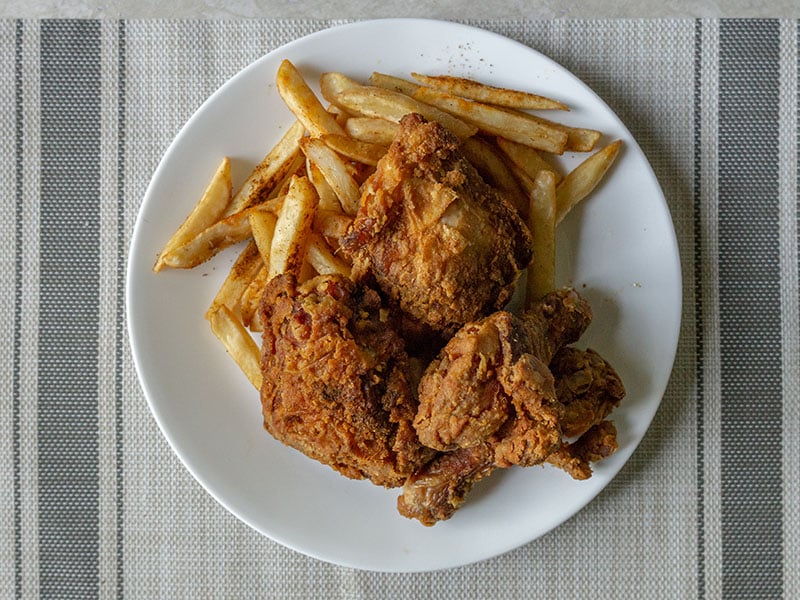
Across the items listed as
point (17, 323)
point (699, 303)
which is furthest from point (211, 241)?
point (699, 303)

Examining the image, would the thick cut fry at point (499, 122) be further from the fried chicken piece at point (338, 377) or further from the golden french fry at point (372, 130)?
the fried chicken piece at point (338, 377)

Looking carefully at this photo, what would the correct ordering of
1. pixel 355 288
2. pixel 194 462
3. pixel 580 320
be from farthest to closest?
pixel 194 462
pixel 580 320
pixel 355 288

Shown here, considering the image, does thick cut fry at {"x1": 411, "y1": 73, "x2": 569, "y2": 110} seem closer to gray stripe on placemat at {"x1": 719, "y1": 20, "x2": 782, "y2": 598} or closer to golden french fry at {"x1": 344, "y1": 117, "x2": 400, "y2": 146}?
golden french fry at {"x1": 344, "y1": 117, "x2": 400, "y2": 146}

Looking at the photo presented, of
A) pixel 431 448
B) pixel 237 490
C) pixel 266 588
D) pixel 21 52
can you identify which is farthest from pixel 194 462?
pixel 21 52

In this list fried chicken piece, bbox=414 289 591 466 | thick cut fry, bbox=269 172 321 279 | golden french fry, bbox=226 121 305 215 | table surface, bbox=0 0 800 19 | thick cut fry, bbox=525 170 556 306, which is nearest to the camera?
fried chicken piece, bbox=414 289 591 466

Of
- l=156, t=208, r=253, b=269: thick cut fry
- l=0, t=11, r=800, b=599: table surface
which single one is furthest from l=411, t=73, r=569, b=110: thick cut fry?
l=156, t=208, r=253, b=269: thick cut fry

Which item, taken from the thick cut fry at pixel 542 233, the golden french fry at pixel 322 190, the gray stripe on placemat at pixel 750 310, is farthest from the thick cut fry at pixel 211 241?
the gray stripe on placemat at pixel 750 310

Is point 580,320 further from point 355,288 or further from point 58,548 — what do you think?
point 58,548
